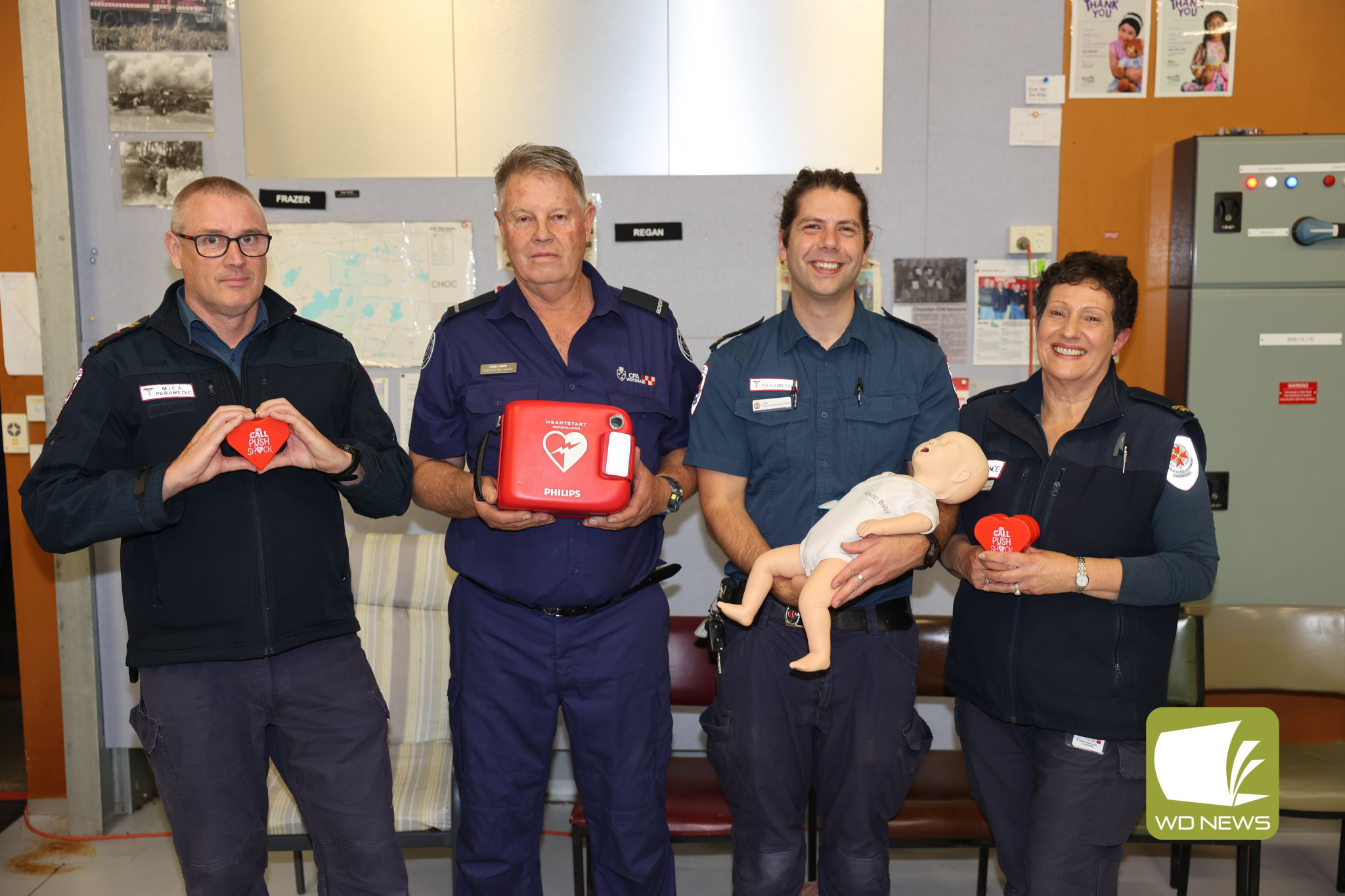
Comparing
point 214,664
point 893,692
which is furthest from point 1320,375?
point 214,664

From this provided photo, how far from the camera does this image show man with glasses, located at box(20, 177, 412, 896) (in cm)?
192

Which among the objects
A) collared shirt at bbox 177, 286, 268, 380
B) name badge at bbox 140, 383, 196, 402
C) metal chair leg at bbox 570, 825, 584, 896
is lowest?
metal chair leg at bbox 570, 825, 584, 896

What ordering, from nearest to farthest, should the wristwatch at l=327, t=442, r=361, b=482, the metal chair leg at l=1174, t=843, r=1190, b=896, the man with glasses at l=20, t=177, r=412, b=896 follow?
the man with glasses at l=20, t=177, r=412, b=896, the wristwatch at l=327, t=442, r=361, b=482, the metal chair leg at l=1174, t=843, r=1190, b=896

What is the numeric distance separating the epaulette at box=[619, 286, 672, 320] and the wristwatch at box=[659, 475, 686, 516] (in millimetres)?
456

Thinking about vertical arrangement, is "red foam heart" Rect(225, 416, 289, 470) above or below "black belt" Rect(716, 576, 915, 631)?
above

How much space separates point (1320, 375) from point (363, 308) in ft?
12.2

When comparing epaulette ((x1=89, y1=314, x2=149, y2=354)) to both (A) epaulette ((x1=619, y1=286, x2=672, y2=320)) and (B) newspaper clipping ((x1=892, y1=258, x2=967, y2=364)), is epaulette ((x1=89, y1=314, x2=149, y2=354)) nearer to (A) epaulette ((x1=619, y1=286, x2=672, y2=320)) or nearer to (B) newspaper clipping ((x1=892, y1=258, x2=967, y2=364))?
(A) epaulette ((x1=619, y1=286, x2=672, y2=320))

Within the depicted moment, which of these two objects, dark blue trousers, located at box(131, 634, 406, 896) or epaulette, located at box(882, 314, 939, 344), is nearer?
dark blue trousers, located at box(131, 634, 406, 896)

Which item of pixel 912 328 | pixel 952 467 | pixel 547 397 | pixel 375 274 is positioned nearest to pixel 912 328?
pixel 912 328

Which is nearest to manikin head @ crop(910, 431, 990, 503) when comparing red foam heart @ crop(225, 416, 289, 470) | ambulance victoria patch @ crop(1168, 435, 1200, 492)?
ambulance victoria patch @ crop(1168, 435, 1200, 492)

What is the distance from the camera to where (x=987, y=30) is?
343cm

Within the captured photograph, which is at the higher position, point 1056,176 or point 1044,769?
point 1056,176

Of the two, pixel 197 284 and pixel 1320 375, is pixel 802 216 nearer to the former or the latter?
pixel 197 284

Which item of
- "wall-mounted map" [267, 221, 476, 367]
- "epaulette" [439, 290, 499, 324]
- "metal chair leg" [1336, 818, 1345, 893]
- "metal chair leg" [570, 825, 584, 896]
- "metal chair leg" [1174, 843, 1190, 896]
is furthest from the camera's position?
"wall-mounted map" [267, 221, 476, 367]
